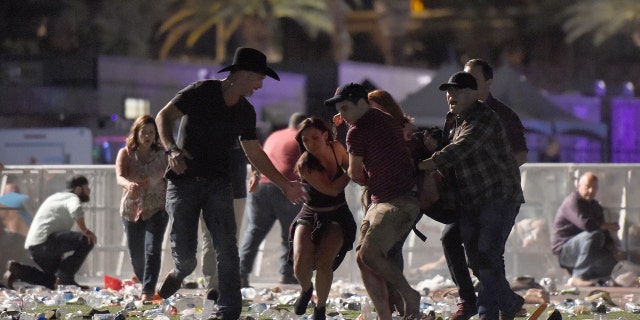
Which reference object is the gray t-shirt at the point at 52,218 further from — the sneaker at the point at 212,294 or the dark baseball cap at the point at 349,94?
the dark baseball cap at the point at 349,94

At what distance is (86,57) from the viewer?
37906 mm

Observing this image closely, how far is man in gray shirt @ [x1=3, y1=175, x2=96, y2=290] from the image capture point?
15.8 m

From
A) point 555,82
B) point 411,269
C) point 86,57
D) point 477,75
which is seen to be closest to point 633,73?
point 555,82

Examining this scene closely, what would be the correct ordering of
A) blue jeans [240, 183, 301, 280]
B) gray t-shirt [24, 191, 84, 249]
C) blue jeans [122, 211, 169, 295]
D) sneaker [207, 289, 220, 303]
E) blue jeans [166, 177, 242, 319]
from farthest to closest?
gray t-shirt [24, 191, 84, 249], blue jeans [240, 183, 301, 280], blue jeans [122, 211, 169, 295], sneaker [207, 289, 220, 303], blue jeans [166, 177, 242, 319]

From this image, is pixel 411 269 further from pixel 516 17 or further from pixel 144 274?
pixel 516 17

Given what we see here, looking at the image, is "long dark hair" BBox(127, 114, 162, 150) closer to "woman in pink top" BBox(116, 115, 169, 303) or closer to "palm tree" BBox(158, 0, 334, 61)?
"woman in pink top" BBox(116, 115, 169, 303)

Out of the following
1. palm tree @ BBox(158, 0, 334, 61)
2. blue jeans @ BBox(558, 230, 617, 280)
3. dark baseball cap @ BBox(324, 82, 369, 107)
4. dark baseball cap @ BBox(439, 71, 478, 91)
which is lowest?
blue jeans @ BBox(558, 230, 617, 280)

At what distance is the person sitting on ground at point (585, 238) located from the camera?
642 inches

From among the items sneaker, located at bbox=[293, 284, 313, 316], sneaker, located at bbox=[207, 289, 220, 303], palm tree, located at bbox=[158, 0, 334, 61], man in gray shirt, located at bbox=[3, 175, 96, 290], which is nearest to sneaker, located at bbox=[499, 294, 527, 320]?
sneaker, located at bbox=[293, 284, 313, 316]

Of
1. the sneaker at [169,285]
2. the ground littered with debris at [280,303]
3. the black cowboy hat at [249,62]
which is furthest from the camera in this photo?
the ground littered with debris at [280,303]

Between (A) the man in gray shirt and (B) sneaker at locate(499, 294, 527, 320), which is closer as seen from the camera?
(B) sneaker at locate(499, 294, 527, 320)

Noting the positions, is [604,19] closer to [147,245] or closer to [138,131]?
[138,131]

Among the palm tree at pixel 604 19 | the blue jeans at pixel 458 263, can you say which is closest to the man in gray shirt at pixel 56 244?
the blue jeans at pixel 458 263

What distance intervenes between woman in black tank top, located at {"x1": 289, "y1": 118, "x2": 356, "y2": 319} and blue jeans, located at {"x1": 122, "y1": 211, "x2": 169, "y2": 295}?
296cm
